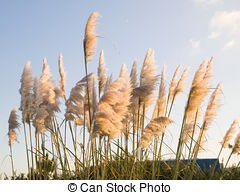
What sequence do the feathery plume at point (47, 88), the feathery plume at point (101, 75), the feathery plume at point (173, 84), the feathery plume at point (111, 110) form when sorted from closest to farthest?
the feathery plume at point (111, 110) < the feathery plume at point (47, 88) < the feathery plume at point (101, 75) < the feathery plume at point (173, 84)

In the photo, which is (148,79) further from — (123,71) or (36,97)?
(36,97)

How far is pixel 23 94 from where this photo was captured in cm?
436

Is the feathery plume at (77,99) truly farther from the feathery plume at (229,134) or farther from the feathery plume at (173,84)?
the feathery plume at (229,134)

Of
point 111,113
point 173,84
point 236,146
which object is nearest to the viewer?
point 111,113

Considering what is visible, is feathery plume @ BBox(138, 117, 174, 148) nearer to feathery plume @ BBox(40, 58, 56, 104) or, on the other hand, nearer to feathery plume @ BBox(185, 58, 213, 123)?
feathery plume @ BBox(185, 58, 213, 123)

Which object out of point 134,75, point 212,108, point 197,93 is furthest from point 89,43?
point 212,108

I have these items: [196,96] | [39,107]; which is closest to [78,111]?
[39,107]

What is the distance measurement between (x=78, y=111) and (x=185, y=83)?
1870mm

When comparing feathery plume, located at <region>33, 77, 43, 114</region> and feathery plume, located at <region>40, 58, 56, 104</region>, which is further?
feathery plume, located at <region>40, 58, 56, 104</region>

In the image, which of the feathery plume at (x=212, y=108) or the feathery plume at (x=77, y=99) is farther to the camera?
the feathery plume at (x=212, y=108)

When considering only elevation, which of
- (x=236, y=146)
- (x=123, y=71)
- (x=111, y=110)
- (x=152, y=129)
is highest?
(x=123, y=71)

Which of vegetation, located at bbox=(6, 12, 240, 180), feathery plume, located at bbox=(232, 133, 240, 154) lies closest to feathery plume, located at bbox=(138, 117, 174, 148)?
vegetation, located at bbox=(6, 12, 240, 180)

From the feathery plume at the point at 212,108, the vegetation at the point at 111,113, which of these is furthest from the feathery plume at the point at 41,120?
the feathery plume at the point at 212,108

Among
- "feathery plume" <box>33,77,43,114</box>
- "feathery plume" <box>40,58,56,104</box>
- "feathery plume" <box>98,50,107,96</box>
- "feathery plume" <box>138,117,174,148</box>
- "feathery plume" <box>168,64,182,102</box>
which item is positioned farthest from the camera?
"feathery plume" <box>168,64,182,102</box>
